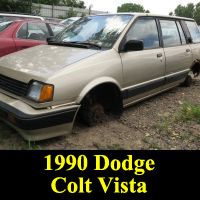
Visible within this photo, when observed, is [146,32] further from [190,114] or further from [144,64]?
[190,114]

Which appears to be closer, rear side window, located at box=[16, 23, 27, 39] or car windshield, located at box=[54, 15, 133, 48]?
car windshield, located at box=[54, 15, 133, 48]

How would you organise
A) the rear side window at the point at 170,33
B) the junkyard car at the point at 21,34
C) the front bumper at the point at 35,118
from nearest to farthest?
1. the front bumper at the point at 35,118
2. the rear side window at the point at 170,33
3. the junkyard car at the point at 21,34

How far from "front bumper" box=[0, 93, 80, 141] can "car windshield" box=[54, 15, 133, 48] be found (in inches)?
47.2

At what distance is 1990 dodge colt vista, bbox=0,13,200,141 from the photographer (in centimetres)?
305

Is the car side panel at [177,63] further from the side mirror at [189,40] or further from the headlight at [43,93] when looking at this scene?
the headlight at [43,93]

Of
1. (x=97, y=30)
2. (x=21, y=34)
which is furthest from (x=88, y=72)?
(x=21, y=34)

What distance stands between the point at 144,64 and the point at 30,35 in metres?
3.04

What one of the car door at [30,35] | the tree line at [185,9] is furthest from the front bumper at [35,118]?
the tree line at [185,9]

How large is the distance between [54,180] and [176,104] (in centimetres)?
331

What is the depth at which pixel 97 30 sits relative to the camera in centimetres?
413

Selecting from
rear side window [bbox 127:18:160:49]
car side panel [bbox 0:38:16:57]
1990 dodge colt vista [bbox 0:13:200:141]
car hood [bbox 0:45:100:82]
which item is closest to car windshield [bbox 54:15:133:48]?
1990 dodge colt vista [bbox 0:13:200:141]

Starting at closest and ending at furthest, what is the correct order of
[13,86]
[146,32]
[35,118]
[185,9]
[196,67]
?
[35,118] → [13,86] → [146,32] → [196,67] → [185,9]

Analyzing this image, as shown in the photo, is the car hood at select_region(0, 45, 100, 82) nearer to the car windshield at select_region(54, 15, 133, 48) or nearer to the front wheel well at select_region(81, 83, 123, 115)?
the car windshield at select_region(54, 15, 133, 48)

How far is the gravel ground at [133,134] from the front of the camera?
3.40 m
